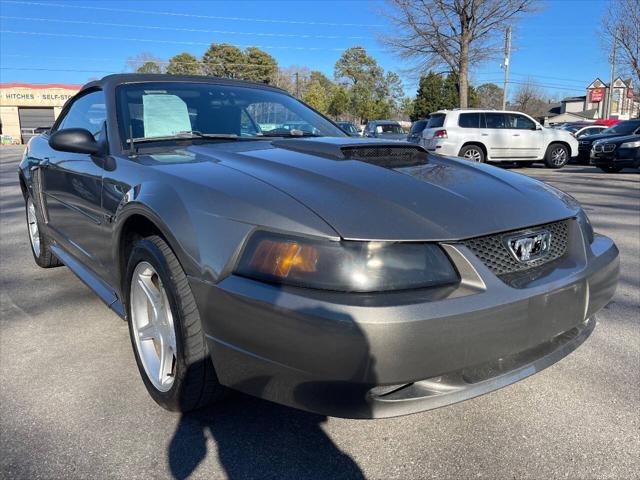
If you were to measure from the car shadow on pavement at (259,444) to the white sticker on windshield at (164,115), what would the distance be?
4.93 feet

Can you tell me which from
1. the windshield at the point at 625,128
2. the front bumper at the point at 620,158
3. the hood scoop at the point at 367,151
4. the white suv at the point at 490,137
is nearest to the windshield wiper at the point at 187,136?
the hood scoop at the point at 367,151

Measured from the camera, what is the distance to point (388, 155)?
99.9 inches

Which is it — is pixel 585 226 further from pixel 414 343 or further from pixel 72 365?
pixel 72 365

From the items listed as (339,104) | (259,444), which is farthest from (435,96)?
(259,444)

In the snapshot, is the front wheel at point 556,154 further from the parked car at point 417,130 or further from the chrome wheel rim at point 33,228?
the chrome wheel rim at point 33,228

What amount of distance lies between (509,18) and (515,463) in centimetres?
2305

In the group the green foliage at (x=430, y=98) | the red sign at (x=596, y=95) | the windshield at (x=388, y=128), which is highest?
the red sign at (x=596, y=95)

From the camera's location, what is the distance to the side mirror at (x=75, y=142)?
264 centimetres

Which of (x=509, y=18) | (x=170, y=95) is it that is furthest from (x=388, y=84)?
(x=170, y=95)

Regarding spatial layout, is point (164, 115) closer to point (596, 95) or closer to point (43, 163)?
point (43, 163)

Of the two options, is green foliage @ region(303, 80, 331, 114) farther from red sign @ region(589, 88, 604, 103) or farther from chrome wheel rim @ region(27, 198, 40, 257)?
red sign @ region(589, 88, 604, 103)

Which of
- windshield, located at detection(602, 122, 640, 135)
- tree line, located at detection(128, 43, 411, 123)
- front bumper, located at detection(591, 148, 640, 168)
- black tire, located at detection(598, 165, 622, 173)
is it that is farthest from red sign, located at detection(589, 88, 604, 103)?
front bumper, located at detection(591, 148, 640, 168)

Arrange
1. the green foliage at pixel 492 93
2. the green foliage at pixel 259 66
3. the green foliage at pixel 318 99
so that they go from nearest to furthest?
the green foliage at pixel 318 99 < the green foliage at pixel 259 66 < the green foliage at pixel 492 93

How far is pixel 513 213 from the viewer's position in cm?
191
